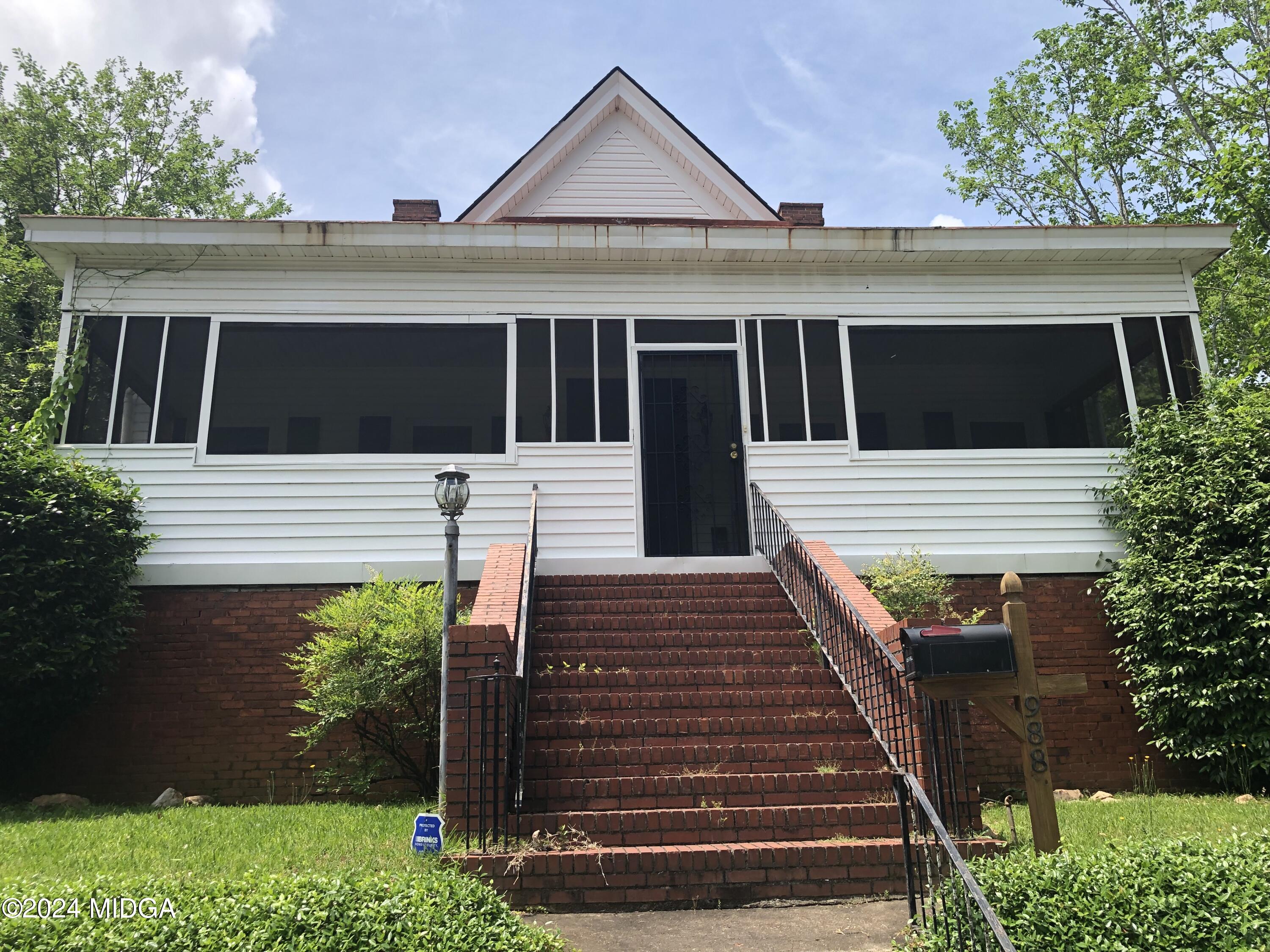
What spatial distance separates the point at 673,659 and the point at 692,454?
11.6 ft

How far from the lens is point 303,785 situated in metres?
8.67

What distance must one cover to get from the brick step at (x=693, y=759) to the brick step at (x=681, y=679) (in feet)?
2.45

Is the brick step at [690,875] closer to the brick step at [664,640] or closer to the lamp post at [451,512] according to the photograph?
the lamp post at [451,512]

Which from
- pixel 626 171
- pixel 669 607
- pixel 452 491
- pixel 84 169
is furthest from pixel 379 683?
pixel 84 169

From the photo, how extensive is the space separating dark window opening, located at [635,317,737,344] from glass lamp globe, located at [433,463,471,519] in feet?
15.1

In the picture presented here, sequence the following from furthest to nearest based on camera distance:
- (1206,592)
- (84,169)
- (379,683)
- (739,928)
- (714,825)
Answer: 1. (84,169)
2. (1206,592)
3. (379,683)
4. (714,825)
5. (739,928)

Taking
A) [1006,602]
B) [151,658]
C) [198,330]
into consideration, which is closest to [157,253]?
[198,330]

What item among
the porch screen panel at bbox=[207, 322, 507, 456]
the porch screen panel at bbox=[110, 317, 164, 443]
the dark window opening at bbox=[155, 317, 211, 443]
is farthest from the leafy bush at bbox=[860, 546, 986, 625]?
the porch screen panel at bbox=[110, 317, 164, 443]

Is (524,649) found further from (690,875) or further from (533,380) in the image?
(533,380)

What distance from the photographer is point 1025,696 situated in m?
5.27

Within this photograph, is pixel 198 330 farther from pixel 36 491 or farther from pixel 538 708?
pixel 538 708

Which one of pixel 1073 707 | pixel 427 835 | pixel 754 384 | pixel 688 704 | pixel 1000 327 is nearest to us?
pixel 427 835

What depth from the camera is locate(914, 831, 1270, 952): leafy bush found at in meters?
4.19

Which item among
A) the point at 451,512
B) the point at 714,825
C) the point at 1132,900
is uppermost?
the point at 451,512
